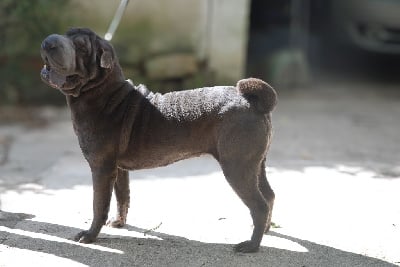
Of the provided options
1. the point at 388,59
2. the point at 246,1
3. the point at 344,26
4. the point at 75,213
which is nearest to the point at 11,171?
the point at 75,213

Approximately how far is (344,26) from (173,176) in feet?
18.3

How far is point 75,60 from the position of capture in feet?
13.0

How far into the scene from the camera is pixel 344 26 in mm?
10508

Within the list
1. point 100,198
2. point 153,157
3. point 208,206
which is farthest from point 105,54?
point 208,206

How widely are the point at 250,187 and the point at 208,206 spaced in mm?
1080

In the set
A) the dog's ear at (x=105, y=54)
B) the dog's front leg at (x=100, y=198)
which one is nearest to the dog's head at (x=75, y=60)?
the dog's ear at (x=105, y=54)

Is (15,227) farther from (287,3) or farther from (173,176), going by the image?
(287,3)

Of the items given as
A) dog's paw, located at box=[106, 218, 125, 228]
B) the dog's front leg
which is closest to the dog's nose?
the dog's front leg

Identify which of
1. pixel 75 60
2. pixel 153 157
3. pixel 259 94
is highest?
pixel 75 60

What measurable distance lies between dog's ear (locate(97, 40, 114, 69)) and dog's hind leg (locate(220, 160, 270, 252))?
92 cm

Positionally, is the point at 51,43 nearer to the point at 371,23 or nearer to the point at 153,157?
the point at 153,157

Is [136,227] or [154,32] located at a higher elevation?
[154,32]

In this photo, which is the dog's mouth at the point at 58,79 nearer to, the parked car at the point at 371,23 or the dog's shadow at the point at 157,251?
the dog's shadow at the point at 157,251

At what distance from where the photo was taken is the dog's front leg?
167 inches
